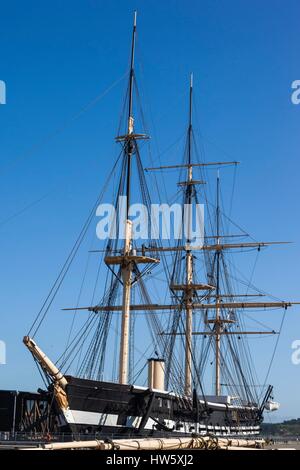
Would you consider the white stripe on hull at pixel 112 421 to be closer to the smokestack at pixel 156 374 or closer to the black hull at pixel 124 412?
the black hull at pixel 124 412

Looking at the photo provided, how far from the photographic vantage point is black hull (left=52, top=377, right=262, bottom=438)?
4750 cm

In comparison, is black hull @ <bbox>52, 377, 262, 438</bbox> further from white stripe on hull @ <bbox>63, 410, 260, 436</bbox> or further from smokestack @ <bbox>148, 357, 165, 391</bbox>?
smokestack @ <bbox>148, 357, 165, 391</bbox>

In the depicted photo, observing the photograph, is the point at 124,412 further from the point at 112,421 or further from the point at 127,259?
the point at 127,259

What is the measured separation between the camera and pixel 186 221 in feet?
273

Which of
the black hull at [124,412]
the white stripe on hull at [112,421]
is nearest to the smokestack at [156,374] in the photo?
the black hull at [124,412]

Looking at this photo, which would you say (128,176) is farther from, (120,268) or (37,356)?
(37,356)

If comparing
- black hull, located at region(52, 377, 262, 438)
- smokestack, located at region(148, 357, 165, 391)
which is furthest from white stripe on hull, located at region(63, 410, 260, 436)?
smokestack, located at region(148, 357, 165, 391)

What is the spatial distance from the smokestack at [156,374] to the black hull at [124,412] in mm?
2477

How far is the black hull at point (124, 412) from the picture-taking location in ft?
156

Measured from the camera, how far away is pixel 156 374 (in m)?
60.2

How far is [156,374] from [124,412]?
9837 mm
